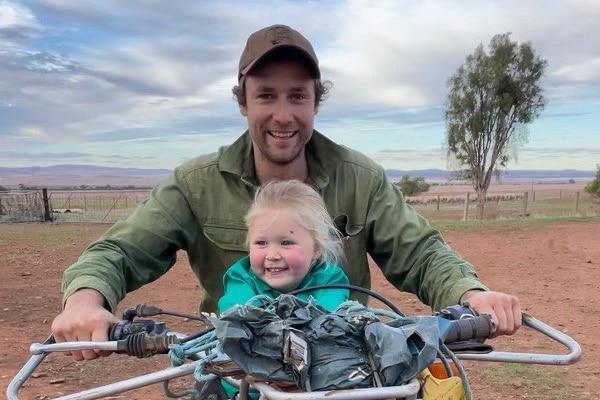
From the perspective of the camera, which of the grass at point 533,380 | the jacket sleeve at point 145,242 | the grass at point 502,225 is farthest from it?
the grass at point 502,225

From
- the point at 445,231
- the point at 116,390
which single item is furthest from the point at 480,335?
the point at 445,231

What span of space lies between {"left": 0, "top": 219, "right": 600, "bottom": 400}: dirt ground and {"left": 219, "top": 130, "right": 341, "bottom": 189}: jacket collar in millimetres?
2841

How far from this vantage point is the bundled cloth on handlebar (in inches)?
51.8

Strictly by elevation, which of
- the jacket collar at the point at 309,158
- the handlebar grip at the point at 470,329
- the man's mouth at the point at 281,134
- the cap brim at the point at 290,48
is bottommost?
the handlebar grip at the point at 470,329

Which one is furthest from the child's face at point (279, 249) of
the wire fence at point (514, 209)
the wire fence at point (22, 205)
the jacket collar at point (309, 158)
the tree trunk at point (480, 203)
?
the tree trunk at point (480, 203)

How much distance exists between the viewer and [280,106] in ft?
8.45

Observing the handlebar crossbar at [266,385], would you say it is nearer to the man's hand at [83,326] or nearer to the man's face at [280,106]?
the man's hand at [83,326]

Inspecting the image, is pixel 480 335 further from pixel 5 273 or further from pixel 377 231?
pixel 5 273

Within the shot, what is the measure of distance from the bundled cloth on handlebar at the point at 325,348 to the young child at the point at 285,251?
57 cm

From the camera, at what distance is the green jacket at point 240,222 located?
8.61 ft

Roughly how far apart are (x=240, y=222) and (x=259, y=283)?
62 centimetres

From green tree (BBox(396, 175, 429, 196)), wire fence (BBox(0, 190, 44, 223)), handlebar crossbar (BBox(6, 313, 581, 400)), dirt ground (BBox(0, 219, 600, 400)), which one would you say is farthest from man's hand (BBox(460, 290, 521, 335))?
green tree (BBox(396, 175, 429, 196))

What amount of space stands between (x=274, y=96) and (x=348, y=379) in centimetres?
150

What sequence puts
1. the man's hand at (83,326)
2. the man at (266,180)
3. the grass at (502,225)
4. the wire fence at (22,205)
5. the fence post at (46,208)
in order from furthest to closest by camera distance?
the wire fence at (22,205) → the fence post at (46,208) → the grass at (502,225) → the man at (266,180) → the man's hand at (83,326)
